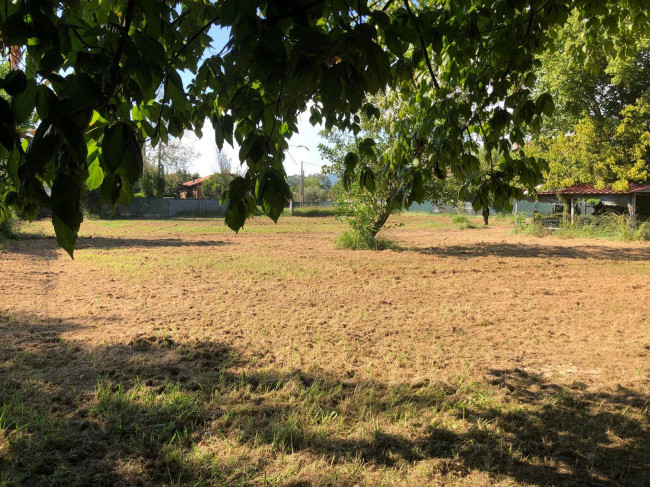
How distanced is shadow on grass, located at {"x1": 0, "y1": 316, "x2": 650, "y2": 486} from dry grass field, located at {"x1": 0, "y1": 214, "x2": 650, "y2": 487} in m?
0.01

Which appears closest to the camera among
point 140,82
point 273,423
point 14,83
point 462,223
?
point 14,83

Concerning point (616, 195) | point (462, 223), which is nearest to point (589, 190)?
point (616, 195)

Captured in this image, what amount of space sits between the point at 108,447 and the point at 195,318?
2682mm

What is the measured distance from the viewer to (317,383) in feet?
11.0

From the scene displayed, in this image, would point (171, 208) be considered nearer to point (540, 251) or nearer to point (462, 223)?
point (462, 223)

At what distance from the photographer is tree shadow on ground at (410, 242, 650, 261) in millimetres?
11609

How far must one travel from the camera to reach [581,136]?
1811 centimetres

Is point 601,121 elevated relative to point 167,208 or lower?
elevated

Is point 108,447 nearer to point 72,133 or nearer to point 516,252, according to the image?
point 72,133

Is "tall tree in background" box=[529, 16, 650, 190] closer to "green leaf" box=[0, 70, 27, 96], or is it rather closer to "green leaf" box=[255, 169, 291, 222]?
"green leaf" box=[255, 169, 291, 222]

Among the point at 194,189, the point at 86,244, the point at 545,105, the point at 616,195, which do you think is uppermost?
the point at 194,189

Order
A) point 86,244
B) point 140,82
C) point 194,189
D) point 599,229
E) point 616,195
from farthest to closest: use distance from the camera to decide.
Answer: point 194,189
point 616,195
point 599,229
point 86,244
point 140,82

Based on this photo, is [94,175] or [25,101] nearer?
[25,101]

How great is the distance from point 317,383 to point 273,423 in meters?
0.69
